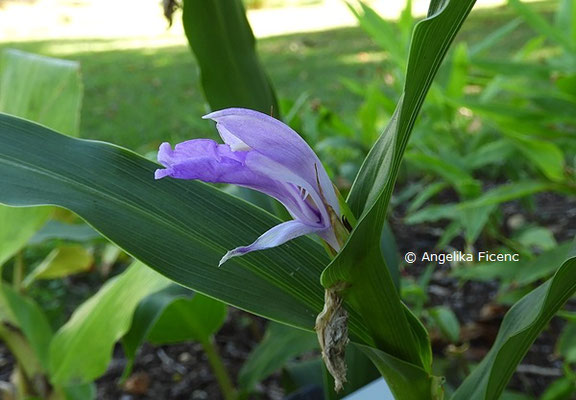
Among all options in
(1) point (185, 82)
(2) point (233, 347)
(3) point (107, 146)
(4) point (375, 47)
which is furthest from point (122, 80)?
(3) point (107, 146)

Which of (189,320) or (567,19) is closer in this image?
(189,320)

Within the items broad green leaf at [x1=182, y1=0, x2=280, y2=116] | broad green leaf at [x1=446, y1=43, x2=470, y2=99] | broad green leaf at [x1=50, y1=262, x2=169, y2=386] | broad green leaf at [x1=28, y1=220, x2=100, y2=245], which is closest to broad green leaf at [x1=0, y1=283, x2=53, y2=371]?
broad green leaf at [x1=50, y1=262, x2=169, y2=386]

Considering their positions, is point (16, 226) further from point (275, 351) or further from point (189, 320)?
point (275, 351)

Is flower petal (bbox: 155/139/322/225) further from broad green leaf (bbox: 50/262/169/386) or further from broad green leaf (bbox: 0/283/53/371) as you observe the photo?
broad green leaf (bbox: 0/283/53/371)

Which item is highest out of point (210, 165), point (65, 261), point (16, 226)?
point (210, 165)

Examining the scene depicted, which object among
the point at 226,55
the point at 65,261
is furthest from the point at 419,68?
the point at 65,261

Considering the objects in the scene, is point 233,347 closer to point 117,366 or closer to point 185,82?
point 117,366

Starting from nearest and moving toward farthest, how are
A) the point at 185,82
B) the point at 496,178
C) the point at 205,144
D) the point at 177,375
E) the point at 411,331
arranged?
the point at 205,144 < the point at 411,331 < the point at 177,375 < the point at 496,178 < the point at 185,82
